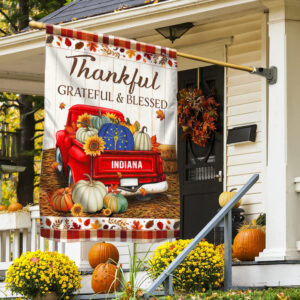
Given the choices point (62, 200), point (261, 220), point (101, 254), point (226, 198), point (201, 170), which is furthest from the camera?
point (201, 170)

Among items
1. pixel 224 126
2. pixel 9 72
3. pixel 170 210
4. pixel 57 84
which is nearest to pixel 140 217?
pixel 170 210

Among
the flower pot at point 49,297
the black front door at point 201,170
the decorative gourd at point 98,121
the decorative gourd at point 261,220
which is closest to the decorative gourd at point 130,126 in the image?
the decorative gourd at point 98,121

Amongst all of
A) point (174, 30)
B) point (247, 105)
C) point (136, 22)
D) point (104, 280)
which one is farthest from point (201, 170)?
point (104, 280)

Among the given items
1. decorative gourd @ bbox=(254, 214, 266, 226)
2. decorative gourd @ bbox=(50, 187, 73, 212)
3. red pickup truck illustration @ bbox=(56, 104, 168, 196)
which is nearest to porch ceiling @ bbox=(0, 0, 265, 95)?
red pickup truck illustration @ bbox=(56, 104, 168, 196)

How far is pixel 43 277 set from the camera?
864 centimetres

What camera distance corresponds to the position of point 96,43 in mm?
7891

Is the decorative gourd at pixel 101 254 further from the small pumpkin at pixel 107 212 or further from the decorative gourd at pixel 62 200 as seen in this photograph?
the decorative gourd at pixel 62 200

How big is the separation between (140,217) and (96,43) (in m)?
1.72

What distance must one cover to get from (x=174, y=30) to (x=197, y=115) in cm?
127

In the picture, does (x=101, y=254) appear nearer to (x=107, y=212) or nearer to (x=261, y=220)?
(x=261, y=220)

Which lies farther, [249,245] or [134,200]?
[249,245]

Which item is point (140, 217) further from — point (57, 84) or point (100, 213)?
point (57, 84)

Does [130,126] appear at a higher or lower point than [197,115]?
lower

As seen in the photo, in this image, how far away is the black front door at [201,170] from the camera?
11.2 meters
